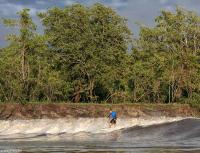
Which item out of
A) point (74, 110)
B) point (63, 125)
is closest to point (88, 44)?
point (74, 110)

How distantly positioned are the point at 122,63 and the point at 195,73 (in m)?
9.29

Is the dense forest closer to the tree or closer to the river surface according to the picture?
the tree

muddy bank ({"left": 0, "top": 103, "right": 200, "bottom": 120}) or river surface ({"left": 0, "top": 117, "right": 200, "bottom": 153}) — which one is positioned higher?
muddy bank ({"left": 0, "top": 103, "right": 200, "bottom": 120})

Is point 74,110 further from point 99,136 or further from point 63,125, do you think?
point 99,136

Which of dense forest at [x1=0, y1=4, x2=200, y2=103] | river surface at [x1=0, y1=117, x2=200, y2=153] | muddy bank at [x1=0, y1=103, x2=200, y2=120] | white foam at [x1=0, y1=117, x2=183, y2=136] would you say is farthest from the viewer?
dense forest at [x1=0, y1=4, x2=200, y2=103]

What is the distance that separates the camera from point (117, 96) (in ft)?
200

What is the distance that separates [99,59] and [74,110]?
14.3m

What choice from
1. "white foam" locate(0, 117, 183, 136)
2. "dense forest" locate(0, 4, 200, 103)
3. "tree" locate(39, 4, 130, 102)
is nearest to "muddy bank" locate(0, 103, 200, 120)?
"white foam" locate(0, 117, 183, 136)

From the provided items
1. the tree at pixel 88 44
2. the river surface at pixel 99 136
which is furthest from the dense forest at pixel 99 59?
the river surface at pixel 99 136

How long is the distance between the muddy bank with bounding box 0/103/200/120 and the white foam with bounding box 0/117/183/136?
1.17 metres

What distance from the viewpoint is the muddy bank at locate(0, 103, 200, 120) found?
48969 mm

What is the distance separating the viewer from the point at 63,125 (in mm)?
45469

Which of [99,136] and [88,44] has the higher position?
[88,44]

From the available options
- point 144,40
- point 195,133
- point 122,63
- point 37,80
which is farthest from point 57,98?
point 195,133
